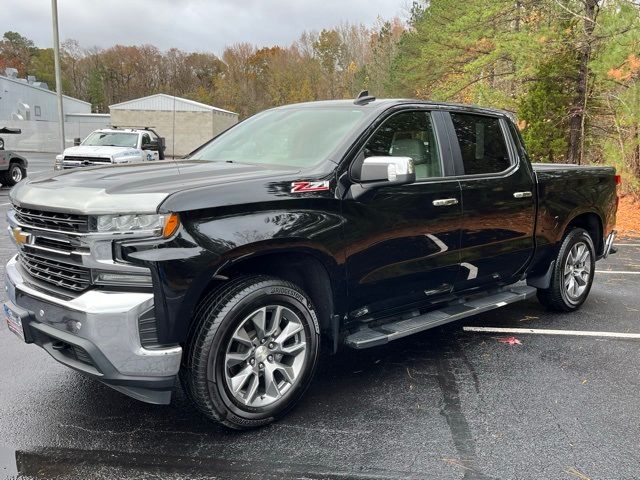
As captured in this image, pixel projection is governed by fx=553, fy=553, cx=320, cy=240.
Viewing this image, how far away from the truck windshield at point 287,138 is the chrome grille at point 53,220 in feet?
4.66

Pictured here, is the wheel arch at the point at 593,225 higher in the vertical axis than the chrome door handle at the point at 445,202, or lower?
lower

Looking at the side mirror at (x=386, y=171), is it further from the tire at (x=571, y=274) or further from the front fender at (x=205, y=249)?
the tire at (x=571, y=274)

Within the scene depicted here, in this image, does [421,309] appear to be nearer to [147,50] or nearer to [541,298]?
[541,298]

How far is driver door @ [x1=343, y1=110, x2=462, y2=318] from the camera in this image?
11.8 feet

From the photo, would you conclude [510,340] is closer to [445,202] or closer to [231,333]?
[445,202]

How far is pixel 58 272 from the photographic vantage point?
3027 millimetres

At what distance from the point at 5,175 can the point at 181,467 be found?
17319 mm

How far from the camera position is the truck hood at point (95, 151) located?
49.1 ft

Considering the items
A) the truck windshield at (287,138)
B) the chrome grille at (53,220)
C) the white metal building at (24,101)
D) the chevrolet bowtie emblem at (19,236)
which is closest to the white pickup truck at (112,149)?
the truck windshield at (287,138)

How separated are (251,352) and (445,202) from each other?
1.86 meters

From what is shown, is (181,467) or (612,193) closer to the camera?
(181,467)

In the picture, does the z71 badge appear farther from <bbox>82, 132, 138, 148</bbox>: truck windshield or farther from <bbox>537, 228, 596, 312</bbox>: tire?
<bbox>82, 132, 138, 148</bbox>: truck windshield

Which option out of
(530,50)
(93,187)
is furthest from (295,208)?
(530,50)

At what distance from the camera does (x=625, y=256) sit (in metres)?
8.95
